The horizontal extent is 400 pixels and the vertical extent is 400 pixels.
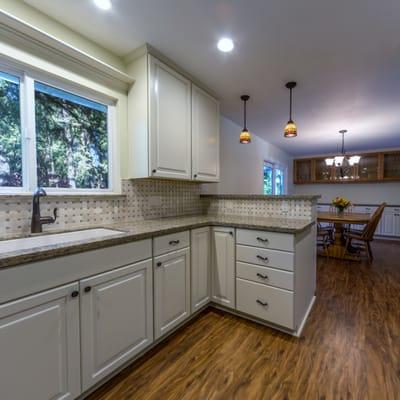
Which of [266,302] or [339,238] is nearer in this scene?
[266,302]

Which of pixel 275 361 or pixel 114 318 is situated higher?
pixel 114 318

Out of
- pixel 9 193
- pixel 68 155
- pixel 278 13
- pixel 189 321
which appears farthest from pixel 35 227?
pixel 278 13

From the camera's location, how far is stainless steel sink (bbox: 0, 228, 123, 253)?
3.88ft

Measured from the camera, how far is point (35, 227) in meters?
1.41

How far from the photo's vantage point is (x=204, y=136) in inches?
98.6

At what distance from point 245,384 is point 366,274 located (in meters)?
2.78

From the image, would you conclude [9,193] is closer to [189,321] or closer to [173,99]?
[173,99]

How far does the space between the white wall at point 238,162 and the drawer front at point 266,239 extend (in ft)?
3.98

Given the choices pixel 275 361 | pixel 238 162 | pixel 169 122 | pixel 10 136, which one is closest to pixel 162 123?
pixel 169 122

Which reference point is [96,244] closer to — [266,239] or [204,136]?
[266,239]

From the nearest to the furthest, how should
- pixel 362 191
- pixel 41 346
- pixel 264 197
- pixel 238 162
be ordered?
1. pixel 41 346
2. pixel 264 197
3. pixel 238 162
4. pixel 362 191

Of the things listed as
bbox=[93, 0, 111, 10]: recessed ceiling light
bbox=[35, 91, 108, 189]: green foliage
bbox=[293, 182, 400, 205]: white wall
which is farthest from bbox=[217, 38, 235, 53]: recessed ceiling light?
bbox=[293, 182, 400, 205]: white wall

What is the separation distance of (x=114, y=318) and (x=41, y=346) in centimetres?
37

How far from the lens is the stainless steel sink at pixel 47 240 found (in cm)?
118
